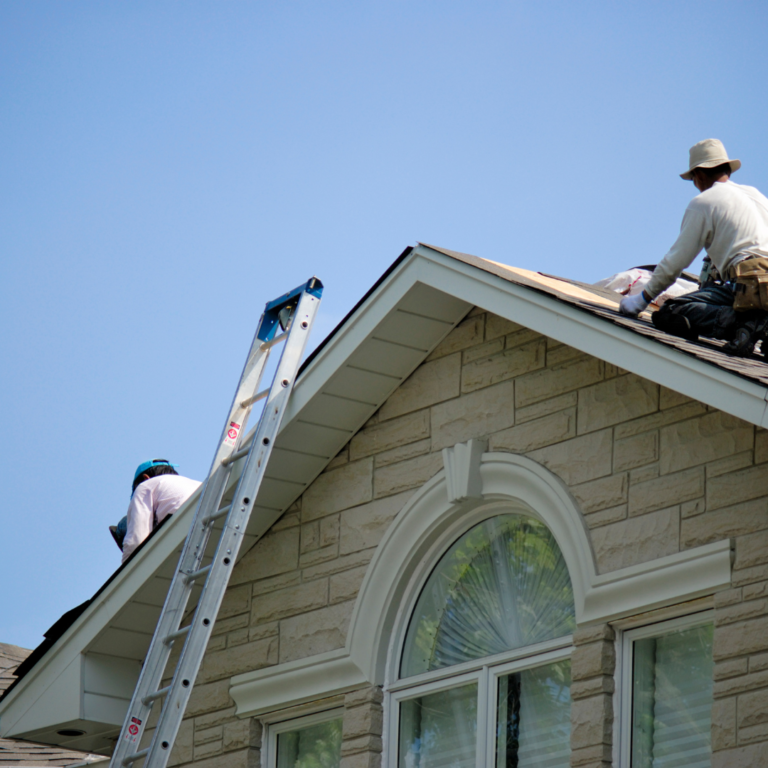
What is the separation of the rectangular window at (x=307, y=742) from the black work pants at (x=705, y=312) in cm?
295

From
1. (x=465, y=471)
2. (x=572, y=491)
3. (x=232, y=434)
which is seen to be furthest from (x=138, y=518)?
(x=572, y=491)

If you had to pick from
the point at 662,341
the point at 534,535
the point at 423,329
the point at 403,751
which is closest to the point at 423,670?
the point at 403,751

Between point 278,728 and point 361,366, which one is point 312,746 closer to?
point 278,728

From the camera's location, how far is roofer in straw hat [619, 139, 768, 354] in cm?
623

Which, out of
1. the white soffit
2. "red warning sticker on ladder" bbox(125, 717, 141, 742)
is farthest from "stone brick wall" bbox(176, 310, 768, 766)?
"red warning sticker on ladder" bbox(125, 717, 141, 742)

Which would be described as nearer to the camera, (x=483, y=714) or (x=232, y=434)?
(x=483, y=714)

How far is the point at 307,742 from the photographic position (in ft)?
25.4

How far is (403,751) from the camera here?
23.6ft

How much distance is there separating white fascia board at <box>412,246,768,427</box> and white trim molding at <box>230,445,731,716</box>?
85cm

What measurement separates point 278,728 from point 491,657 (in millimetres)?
1638

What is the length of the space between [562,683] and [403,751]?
1.12 metres

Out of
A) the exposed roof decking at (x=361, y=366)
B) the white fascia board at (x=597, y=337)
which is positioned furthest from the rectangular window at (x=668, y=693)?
the exposed roof decking at (x=361, y=366)

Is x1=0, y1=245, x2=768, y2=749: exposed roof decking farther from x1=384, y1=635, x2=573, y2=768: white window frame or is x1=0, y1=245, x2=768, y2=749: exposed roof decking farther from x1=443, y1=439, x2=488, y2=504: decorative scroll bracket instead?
x1=384, y1=635, x2=573, y2=768: white window frame

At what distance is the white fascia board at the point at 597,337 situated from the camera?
5430 mm
